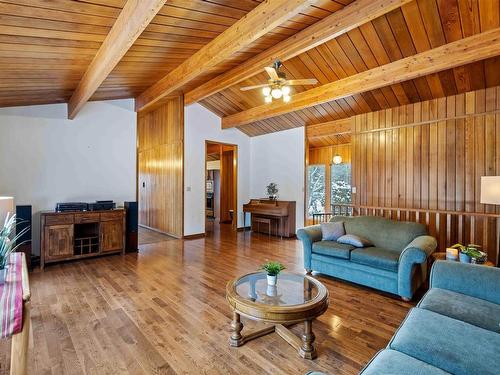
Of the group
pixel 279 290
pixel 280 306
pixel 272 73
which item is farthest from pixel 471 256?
pixel 272 73

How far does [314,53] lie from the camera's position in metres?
4.63

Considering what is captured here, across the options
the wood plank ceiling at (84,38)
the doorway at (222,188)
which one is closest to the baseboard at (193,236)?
the doorway at (222,188)

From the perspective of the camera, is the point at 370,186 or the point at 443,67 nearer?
the point at 443,67

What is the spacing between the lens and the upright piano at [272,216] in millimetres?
7043

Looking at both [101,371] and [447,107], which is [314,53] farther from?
[101,371]

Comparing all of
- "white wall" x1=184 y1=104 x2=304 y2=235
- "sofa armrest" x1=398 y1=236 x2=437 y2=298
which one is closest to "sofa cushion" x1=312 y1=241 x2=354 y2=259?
"sofa armrest" x1=398 y1=236 x2=437 y2=298

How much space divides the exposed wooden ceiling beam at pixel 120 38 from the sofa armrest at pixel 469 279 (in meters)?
3.21

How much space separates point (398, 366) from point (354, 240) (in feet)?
8.75

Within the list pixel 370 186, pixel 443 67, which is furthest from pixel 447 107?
pixel 370 186

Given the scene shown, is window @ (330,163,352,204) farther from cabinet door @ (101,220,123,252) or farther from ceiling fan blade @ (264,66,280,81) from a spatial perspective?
cabinet door @ (101,220,123,252)

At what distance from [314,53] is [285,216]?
3812 mm

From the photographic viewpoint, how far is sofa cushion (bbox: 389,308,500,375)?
137cm

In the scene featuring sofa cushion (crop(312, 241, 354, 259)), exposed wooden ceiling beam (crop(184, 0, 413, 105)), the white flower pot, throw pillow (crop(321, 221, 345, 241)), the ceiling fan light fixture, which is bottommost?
the white flower pot

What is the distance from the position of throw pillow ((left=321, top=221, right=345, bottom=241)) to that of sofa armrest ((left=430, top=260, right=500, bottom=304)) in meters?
1.80
